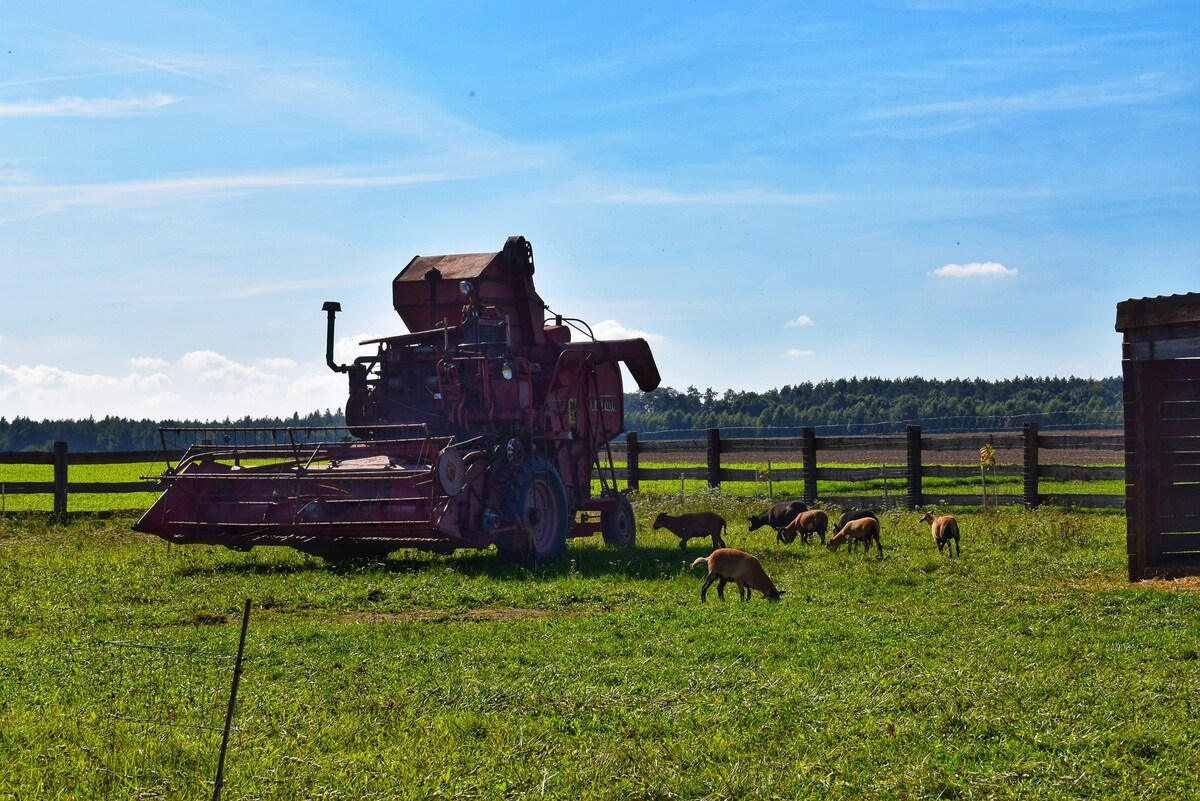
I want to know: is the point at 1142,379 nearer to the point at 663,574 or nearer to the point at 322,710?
the point at 663,574

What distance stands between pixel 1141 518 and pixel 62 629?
12.2 metres

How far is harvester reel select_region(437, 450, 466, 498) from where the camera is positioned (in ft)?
49.4

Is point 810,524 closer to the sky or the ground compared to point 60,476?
closer to the ground

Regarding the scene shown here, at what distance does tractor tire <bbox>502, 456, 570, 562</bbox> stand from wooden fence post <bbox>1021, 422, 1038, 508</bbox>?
11355 millimetres

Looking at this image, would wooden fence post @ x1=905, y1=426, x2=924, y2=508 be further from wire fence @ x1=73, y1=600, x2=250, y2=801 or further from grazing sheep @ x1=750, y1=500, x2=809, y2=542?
wire fence @ x1=73, y1=600, x2=250, y2=801

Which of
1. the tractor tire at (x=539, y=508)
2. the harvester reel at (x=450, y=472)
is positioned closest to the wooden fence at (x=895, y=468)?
the tractor tire at (x=539, y=508)

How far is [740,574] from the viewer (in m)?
12.8

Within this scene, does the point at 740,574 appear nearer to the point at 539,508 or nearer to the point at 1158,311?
the point at 539,508

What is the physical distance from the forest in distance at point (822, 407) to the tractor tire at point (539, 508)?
86.5 meters

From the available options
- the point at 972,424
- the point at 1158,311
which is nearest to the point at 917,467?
the point at 1158,311

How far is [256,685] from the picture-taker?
8.52 m

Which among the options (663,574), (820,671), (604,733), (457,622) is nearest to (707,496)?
(663,574)

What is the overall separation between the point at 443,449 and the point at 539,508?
2315mm

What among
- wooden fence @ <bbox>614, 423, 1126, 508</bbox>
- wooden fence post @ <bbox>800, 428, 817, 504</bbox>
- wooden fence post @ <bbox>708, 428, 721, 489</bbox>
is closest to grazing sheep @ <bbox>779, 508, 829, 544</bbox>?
wooden fence @ <bbox>614, 423, 1126, 508</bbox>
